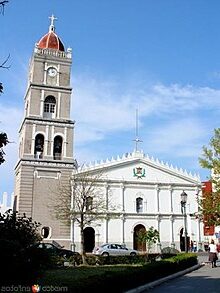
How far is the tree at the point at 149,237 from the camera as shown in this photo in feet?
135

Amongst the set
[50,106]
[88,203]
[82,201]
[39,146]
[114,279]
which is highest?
[50,106]

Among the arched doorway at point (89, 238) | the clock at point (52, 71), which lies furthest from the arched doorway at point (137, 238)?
the clock at point (52, 71)

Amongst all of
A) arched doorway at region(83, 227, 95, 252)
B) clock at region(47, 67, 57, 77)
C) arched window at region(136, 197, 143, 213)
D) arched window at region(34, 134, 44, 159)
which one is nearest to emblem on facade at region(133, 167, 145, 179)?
arched window at region(136, 197, 143, 213)

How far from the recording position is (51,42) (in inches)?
1849

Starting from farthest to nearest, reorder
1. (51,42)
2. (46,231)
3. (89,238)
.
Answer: (51,42) → (89,238) → (46,231)

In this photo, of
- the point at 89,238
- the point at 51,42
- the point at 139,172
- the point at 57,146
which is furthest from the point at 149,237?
the point at 51,42

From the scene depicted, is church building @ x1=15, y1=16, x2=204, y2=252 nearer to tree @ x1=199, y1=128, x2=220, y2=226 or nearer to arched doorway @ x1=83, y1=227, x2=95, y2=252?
arched doorway @ x1=83, y1=227, x2=95, y2=252

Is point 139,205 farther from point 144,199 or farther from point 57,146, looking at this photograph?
point 57,146

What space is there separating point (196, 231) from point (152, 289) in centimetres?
3706

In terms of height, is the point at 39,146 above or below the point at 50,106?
below

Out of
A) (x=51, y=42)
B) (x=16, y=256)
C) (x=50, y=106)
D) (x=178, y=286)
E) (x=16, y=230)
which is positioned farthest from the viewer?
(x=51, y=42)

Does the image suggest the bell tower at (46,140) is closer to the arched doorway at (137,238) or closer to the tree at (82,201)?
the tree at (82,201)

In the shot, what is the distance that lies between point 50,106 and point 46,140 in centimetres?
414

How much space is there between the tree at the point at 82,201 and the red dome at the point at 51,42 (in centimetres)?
1508
